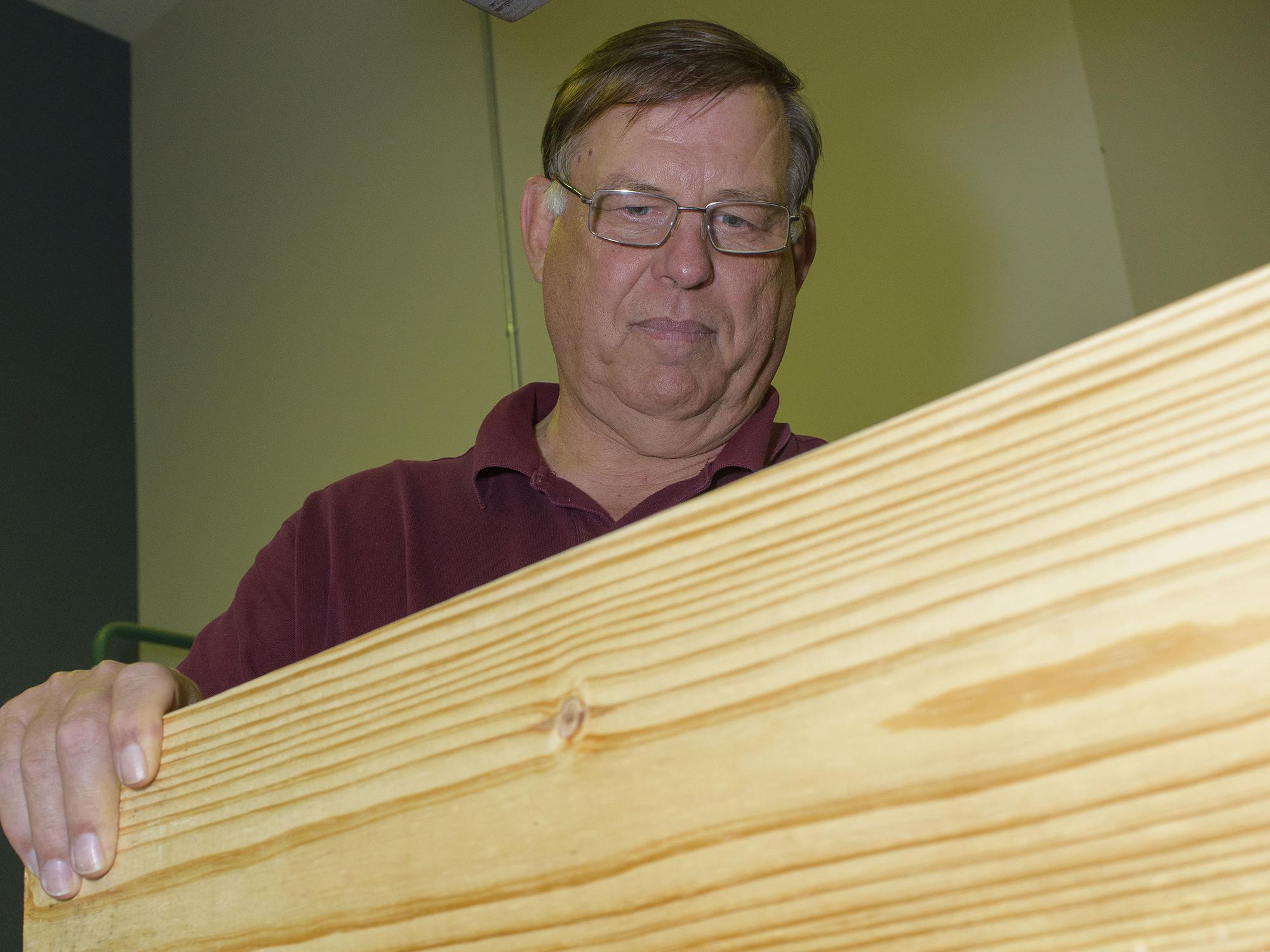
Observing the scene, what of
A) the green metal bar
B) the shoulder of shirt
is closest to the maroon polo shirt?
the shoulder of shirt

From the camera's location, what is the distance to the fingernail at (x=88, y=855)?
1.60 ft

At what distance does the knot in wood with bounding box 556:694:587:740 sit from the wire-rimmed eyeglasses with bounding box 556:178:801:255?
93 cm

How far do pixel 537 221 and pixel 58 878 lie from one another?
1039mm

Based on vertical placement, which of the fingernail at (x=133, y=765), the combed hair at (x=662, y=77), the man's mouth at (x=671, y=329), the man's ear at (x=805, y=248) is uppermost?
the combed hair at (x=662, y=77)

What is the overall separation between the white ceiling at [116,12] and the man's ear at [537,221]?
2535 millimetres

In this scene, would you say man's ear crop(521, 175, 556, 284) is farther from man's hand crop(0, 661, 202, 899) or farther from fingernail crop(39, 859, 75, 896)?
fingernail crop(39, 859, 75, 896)

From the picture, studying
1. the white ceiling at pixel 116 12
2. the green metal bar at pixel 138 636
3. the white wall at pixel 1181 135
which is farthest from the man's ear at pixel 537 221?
the white ceiling at pixel 116 12

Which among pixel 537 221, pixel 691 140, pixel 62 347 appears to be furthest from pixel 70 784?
pixel 62 347

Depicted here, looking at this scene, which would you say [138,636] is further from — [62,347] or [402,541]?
[402,541]

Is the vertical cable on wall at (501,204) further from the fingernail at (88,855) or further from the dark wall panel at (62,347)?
the fingernail at (88,855)

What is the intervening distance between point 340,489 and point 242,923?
0.85 metres

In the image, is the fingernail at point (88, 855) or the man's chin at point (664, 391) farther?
the man's chin at point (664, 391)

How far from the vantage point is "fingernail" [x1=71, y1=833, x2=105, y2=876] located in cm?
49

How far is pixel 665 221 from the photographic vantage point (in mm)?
1237
